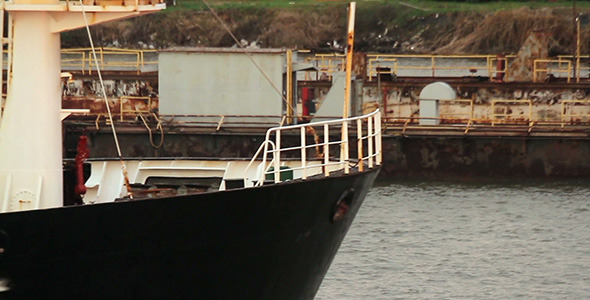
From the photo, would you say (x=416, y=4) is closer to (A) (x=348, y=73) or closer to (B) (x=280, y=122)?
(B) (x=280, y=122)

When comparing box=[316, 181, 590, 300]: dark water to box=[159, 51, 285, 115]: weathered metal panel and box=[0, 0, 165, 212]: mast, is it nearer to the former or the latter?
box=[159, 51, 285, 115]: weathered metal panel

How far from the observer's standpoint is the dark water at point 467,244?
24609 mm

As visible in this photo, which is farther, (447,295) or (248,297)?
(447,295)

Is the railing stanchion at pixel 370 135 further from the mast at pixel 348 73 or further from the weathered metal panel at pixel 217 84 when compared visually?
the weathered metal panel at pixel 217 84

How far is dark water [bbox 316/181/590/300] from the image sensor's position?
2461 cm

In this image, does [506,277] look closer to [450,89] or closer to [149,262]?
[149,262]

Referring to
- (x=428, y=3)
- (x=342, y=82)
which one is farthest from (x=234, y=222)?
(x=428, y=3)

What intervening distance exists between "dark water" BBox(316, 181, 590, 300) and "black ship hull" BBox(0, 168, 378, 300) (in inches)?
250

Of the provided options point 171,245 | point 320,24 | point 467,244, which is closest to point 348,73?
point 171,245

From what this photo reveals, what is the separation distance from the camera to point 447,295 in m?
24.1

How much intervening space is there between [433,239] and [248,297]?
1259cm

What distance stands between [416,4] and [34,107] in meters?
83.4

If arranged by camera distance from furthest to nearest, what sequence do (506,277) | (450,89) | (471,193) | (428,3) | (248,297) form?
(428,3)
(450,89)
(471,193)
(506,277)
(248,297)

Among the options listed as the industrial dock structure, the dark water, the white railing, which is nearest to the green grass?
the industrial dock structure
